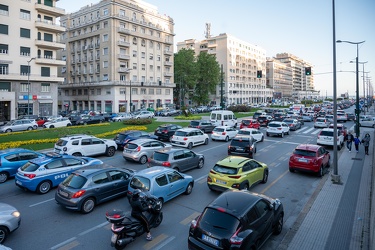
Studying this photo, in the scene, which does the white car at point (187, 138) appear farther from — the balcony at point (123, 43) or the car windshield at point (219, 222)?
the balcony at point (123, 43)

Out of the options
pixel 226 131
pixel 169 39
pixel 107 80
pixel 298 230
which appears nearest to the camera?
pixel 298 230

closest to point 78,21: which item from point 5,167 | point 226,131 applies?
point 226,131

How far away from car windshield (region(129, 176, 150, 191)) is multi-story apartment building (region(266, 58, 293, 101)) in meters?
150

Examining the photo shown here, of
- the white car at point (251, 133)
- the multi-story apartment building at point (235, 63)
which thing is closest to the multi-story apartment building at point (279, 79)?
the multi-story apartment building at point (235, 63)

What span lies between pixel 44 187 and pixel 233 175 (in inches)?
315

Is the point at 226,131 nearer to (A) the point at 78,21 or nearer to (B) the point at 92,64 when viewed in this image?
(B) the point at 92,64

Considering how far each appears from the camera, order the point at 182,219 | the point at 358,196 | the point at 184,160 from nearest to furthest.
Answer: the point at 182,219 → the point at 358,196 → the point at 184,160

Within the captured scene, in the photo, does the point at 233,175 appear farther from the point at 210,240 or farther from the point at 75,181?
the point at 75,181

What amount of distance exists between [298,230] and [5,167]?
43.4ft

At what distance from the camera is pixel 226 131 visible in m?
25.8

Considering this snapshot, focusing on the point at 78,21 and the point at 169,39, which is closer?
the point at 78,21

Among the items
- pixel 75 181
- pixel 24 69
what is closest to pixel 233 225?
A: pixel 75 181

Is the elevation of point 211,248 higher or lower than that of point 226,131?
lower

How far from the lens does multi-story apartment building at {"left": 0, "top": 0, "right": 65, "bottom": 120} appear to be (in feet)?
149
